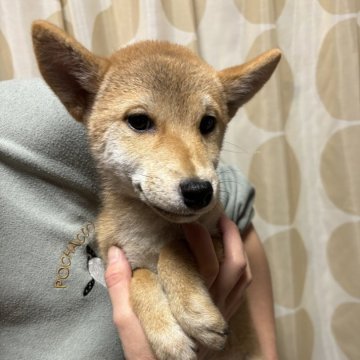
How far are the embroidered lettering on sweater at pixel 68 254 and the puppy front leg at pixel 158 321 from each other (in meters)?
0.21

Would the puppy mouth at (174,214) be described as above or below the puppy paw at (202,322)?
above

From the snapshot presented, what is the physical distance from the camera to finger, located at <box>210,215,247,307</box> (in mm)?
975

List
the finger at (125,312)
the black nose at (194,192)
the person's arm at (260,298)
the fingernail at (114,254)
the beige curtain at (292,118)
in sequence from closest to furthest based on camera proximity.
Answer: the black nose at (194,192) < the finger at (125,312) < the fingernail at (114,254) < the person's arm at (260,298) < the beige curtain at (292,118)

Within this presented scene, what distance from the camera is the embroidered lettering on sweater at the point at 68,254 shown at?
1040mm

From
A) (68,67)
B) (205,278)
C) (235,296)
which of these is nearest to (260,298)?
(235,296)

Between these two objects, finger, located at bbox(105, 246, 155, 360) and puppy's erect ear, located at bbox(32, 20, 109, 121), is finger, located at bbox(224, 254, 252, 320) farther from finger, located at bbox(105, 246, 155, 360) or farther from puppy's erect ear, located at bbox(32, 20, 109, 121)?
puppy's erect ear, located at bbox(32, 20, 109, 121)

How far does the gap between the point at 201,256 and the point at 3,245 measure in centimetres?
49

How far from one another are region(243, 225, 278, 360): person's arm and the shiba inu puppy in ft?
0.34

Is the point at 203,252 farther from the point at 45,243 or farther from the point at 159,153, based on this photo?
the point at 45,243

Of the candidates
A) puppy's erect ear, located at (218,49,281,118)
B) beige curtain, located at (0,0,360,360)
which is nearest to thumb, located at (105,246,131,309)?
puppy's erect ear, located at (218,49,281,118)

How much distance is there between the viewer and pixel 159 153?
2.82 ft

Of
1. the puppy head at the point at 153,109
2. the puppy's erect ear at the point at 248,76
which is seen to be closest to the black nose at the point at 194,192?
the puppy head at the point at 153,109

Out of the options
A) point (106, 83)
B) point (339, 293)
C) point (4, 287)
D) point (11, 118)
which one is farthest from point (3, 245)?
point (339, 293)

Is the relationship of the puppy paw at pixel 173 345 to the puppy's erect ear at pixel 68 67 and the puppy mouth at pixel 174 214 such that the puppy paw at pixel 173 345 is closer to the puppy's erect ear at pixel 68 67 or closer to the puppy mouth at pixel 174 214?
the puppy mouth at pixel 174 214
